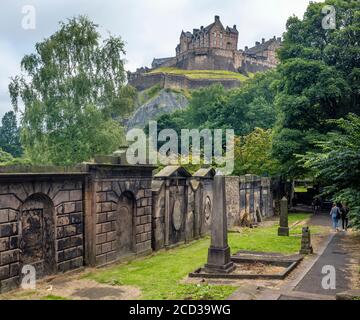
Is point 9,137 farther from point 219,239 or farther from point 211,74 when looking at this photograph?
point 219,239

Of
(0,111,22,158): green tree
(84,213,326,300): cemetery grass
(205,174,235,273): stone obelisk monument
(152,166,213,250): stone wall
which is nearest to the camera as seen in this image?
(84,213,326,300): cemetery grass

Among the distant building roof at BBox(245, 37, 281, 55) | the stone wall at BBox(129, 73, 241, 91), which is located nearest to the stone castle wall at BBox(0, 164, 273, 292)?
the stone wall at BBox(129, 73, 241, 91)

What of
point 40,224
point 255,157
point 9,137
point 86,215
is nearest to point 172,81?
point 9,137

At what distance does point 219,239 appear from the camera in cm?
1298

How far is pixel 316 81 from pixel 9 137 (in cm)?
7145

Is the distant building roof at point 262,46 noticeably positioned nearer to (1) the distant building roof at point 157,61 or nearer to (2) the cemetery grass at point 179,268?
(1) the distant building roof at point 157,61

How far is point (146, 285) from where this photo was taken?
37.0 ft

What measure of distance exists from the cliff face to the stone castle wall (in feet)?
190

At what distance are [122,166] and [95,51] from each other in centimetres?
1787

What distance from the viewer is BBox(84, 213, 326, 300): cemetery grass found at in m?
10.2

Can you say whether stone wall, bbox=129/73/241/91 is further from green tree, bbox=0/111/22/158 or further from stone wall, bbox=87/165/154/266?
stone wall, bbox=87/165/154/266
